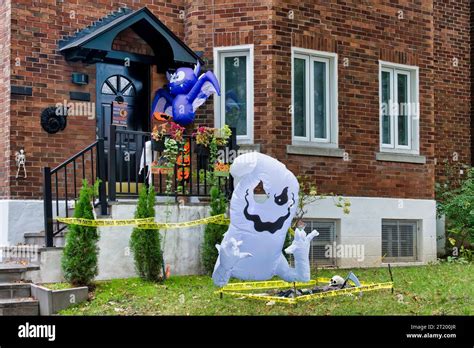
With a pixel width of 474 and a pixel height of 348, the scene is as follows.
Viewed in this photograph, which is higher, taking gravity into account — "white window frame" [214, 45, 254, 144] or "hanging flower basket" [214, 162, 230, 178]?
"white window frame" [214, 45, 254, 144]

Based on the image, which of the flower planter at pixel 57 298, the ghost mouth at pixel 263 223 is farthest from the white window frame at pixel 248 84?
the flower planter at pixel 57 298

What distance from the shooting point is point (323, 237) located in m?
14.0

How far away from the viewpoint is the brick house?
12.6m

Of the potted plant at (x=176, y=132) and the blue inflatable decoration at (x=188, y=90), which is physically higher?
the blue inflatable decoration at (x=188, y=90)

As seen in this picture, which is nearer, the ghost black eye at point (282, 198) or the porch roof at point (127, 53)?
the ghost black eye at point (282, 198)

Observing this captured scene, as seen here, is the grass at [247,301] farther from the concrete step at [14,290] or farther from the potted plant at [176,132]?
the potted plant at [176,132]

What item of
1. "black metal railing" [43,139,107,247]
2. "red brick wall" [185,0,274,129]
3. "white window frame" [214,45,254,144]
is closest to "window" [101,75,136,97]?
"black metal railing" [43,139,107,247]

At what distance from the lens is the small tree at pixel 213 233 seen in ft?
38.7

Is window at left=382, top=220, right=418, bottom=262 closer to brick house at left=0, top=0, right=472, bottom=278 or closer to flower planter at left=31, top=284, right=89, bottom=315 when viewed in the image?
brick house at left=0, top=0, right=472, bottom=278

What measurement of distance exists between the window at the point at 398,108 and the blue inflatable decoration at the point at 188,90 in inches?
139

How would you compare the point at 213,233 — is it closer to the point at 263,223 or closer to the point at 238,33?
the point at 263,223

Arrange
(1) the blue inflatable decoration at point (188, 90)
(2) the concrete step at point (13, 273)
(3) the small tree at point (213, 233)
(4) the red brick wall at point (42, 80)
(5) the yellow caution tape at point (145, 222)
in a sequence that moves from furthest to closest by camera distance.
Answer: (1) the blue inflatable decoration at point (188, 90) → (4) the red brick wall at point (42, 80) → (3) the small tree at point (213, 233) → (2) the concrete step at point (13, 273) → (5) the yellow caution tape at point (145, 222)

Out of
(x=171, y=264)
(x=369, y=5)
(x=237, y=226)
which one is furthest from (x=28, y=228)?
(x=369, y=5)

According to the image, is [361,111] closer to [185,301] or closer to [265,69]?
[265,69]
